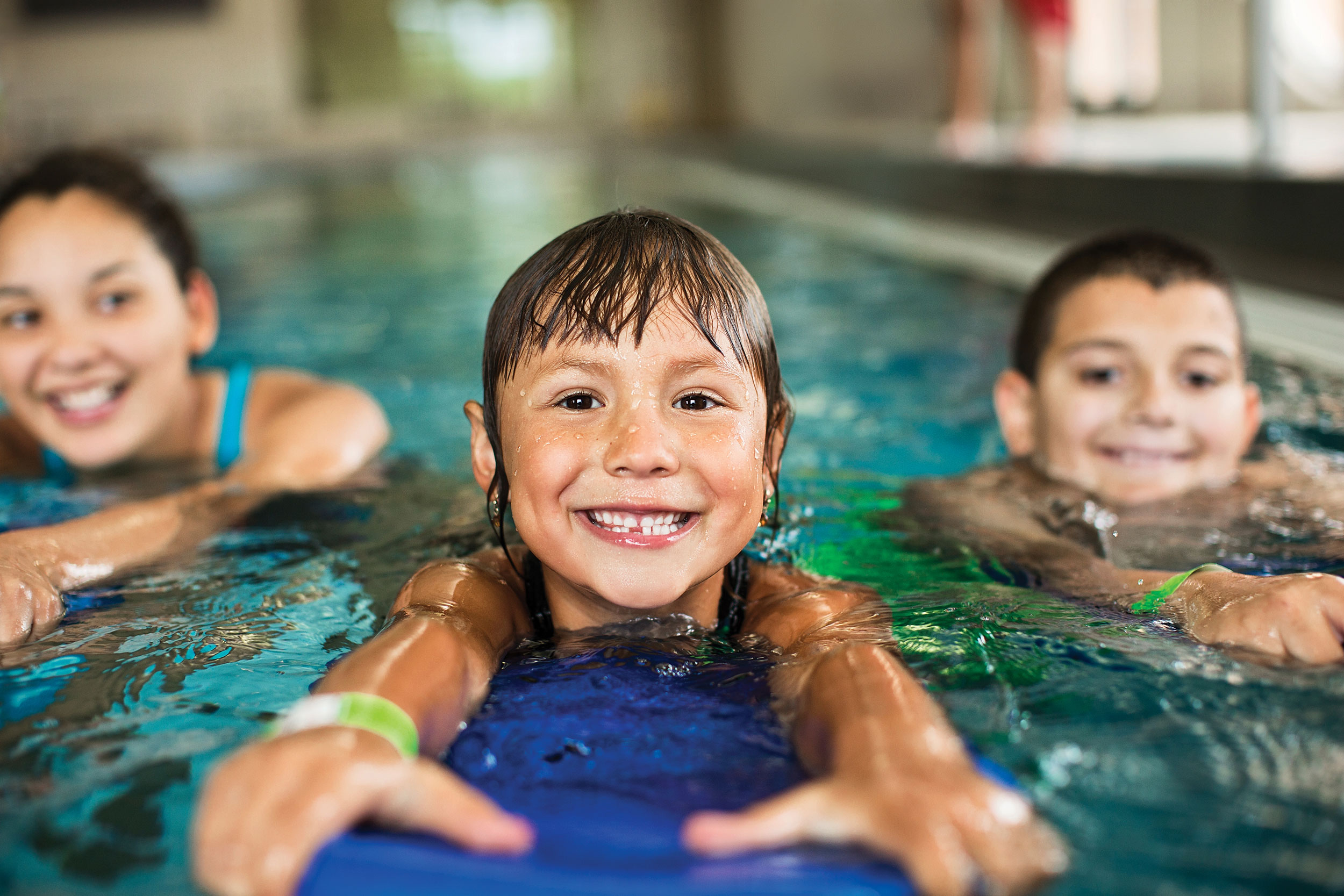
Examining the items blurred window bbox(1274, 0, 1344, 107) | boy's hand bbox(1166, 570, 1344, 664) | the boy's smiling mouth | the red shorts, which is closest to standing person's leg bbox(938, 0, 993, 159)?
the red shorts

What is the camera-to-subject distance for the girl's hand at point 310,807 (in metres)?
1.10

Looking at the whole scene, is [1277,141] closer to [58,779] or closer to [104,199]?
[104,199]

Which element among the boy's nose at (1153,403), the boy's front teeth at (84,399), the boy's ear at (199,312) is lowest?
the boy's nose at (1153,403)

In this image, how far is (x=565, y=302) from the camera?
1.67 meters

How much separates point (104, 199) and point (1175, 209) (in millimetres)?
4578

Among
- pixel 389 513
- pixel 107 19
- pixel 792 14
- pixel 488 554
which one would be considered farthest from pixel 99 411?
pixel 107 19

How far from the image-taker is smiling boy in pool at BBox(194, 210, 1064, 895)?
3.73 feet

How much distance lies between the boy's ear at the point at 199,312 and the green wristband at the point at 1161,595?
233 cm

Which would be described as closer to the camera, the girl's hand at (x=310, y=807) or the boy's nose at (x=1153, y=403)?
the girl's hand at (x=310, y=807)

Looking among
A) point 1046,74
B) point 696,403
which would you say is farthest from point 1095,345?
point 1046,74

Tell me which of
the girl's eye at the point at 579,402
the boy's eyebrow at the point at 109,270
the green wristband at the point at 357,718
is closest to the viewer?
the green wristband at the point at 357,718

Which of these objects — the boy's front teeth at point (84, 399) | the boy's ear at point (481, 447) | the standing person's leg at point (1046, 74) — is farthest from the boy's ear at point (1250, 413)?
the standing person's leg at point (1046, 74)

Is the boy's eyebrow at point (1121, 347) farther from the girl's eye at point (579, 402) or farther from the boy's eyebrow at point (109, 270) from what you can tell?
the boy's eyebrow at point (109, 270)

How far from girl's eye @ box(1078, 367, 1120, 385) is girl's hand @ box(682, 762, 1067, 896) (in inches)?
57.7
